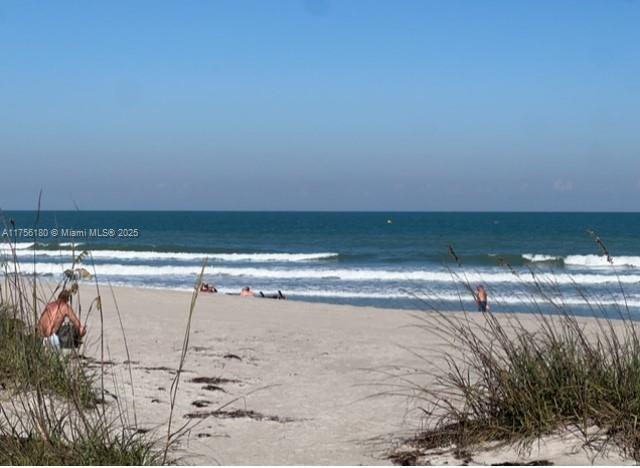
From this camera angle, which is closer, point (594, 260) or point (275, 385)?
point (275, 385)

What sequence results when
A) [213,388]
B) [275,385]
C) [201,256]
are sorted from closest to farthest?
[213,388] → [275,385] → [201,256]

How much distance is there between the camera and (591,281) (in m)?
30.5

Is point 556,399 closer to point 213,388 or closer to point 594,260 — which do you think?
point 213,388

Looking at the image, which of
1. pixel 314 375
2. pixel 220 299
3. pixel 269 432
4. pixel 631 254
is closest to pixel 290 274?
pixel 220 299

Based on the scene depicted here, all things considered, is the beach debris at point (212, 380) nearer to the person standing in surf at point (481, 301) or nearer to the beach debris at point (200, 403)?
the beach debris at point (200, 403)

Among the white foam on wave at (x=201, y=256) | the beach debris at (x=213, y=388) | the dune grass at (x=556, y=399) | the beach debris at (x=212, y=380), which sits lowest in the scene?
the beach debris at (x=213, y=388)

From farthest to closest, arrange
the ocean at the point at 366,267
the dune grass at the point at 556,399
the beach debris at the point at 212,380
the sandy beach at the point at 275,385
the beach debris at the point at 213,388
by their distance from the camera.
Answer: the ocean at the point at 366,267 < the beach debris at the point at 212,380 < the beach debris at the point at 213,388 < the sandy beach at the point at 275,385 < the dune grass at the point at 556,399

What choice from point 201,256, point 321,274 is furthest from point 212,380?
point 201,256

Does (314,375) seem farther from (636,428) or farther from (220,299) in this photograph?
(220,299)

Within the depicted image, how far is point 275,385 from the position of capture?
7.88 m

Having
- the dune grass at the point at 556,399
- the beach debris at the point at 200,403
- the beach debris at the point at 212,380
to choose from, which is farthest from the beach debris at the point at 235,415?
the dune grass at the point at 556,399

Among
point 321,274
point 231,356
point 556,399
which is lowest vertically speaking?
point 231,356

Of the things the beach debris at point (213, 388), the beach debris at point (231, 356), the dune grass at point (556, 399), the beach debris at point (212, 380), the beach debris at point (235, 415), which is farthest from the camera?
the beach debris at point (231, 356)

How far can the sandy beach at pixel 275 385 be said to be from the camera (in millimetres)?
5332
